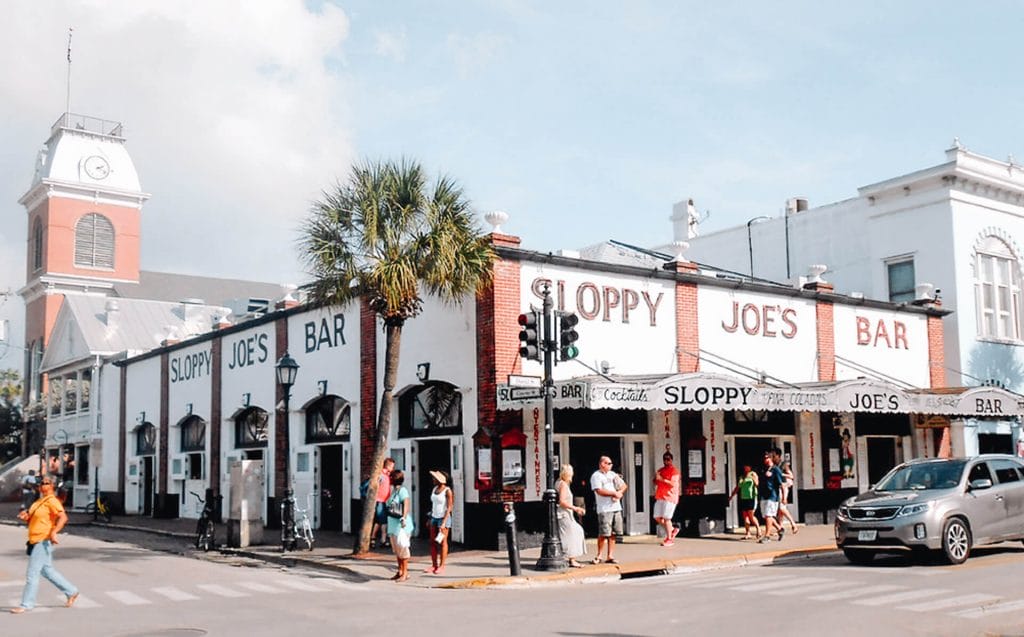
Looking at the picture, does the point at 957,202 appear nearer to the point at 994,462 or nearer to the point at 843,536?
the point at 994,462

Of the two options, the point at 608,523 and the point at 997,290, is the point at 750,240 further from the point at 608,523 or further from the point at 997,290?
the point at 608,523

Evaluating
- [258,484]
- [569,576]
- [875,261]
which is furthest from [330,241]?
[875,261]

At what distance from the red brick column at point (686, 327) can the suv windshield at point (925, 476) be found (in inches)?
232

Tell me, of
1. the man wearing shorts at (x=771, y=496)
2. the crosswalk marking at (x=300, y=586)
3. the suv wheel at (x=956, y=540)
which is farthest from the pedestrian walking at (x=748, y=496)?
the crosswalk marking at (x=300, y=586)

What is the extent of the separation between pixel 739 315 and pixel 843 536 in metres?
8.10

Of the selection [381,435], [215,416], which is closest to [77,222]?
[215,416]

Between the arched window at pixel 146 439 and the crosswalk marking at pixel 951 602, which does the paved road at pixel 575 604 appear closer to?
the crosswalk marking at pixel 951 602

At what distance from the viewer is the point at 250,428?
2881cm

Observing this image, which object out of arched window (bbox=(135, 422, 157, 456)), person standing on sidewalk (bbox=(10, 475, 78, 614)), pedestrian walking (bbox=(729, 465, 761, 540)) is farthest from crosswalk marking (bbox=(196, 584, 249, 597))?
→ arched window (bbox=(135, 422, 157, 456))

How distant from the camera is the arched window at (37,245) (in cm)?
6212

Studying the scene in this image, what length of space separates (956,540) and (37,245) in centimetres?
5947

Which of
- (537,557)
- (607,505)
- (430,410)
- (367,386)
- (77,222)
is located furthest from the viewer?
(77,222)

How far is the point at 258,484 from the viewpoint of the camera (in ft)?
70.5

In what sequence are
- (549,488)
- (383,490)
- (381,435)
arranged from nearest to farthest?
(549,488)
(383,490)
(381,435)
